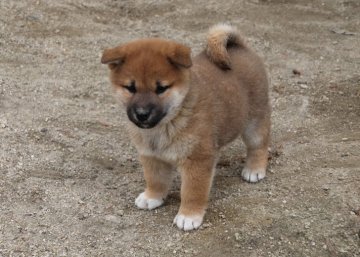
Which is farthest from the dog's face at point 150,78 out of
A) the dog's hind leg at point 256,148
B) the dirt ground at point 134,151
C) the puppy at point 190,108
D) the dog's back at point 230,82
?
the dog's hind leg at point 256,148

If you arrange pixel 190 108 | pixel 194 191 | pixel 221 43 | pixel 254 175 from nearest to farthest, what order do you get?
1. pixel 190 108
2. pixel 194 191
3. pixel 221 43
4. pixel 254 175

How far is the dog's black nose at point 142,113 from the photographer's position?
4.18 metres

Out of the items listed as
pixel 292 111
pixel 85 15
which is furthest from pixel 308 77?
pixel 85 15

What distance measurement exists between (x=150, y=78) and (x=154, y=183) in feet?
3.56

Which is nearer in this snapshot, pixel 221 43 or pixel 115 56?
pixel 115 56

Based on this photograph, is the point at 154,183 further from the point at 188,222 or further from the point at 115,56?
the point at 115,56

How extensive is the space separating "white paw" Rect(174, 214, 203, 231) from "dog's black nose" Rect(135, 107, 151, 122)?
35.5 inches

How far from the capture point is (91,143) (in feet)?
A: 19.5

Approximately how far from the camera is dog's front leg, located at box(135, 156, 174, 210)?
4.90m

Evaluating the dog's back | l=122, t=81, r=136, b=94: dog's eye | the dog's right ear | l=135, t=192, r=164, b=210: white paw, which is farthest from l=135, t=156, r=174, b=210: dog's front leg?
the dog's right ear

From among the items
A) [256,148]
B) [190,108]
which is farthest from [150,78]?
[256,148]

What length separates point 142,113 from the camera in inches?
165

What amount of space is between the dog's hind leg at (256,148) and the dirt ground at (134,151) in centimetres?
10

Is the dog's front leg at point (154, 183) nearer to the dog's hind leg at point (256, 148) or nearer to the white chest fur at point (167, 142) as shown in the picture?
the white chest fur at point (167, 142)
